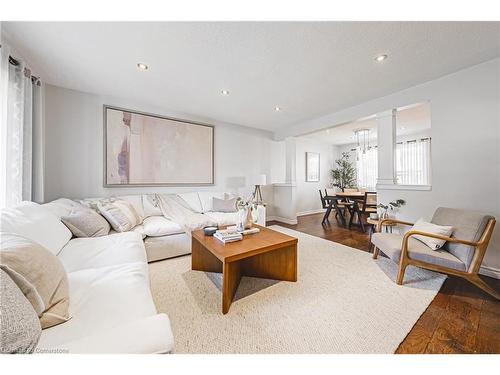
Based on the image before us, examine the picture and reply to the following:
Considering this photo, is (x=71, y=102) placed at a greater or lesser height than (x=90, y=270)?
greater

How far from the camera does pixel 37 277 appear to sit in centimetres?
79

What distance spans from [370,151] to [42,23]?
23.1 ft

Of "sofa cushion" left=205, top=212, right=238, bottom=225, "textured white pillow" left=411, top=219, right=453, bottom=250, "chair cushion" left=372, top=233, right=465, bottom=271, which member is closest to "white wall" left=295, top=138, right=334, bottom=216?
"sofa cushion" left=205, top=212, right=238, bottom=225

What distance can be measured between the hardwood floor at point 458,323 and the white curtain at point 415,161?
3.71m

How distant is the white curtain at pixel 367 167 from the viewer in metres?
5.88

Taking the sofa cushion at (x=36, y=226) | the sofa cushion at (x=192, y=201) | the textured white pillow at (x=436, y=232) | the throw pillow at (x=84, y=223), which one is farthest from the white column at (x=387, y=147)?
the sofa cushion at (x=36, y=226)

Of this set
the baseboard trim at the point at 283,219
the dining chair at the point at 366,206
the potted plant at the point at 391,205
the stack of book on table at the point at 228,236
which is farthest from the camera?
the baseboard trim at the point at 283,219

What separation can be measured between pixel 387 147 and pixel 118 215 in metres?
3.81

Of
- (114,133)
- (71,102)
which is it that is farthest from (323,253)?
(71,102)

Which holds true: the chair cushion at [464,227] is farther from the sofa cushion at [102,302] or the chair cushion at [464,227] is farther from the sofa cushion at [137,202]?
the sofa cushion at [137,202]

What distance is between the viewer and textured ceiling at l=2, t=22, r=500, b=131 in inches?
61.2

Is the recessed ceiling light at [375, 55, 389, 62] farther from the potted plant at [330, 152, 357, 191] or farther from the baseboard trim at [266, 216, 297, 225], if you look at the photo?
the potted plant at [330, 152, 357, 191]
